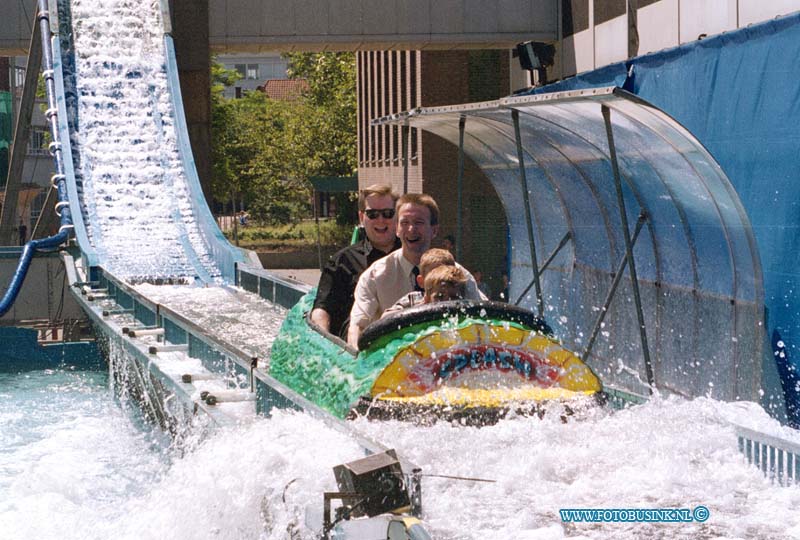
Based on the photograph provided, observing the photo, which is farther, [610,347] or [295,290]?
[295,290]

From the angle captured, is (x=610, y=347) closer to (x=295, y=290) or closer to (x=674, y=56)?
(x=674, y=56)

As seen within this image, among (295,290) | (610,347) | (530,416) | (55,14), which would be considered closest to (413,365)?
(530,416)

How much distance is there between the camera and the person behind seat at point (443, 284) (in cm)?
621

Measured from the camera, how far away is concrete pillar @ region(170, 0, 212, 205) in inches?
973

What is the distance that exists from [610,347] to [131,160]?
12962mm

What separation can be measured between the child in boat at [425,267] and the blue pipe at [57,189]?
12.0 metres

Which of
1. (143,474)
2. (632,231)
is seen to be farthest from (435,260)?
(632,231)

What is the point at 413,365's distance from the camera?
5969 millimetres

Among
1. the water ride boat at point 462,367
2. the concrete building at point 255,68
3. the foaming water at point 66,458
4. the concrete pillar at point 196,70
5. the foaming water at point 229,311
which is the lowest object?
the foaming water at point 66,458

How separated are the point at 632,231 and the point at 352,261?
343cm

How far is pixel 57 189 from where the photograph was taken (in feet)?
69.4

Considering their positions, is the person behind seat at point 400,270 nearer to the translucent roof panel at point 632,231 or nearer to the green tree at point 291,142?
the translucent roof panel at point 632,231

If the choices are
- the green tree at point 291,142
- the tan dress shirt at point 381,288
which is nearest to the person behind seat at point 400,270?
the tan dress shirt at point 381,288

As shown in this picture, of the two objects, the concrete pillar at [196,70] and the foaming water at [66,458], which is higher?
the concrete pillar at [196,70]
